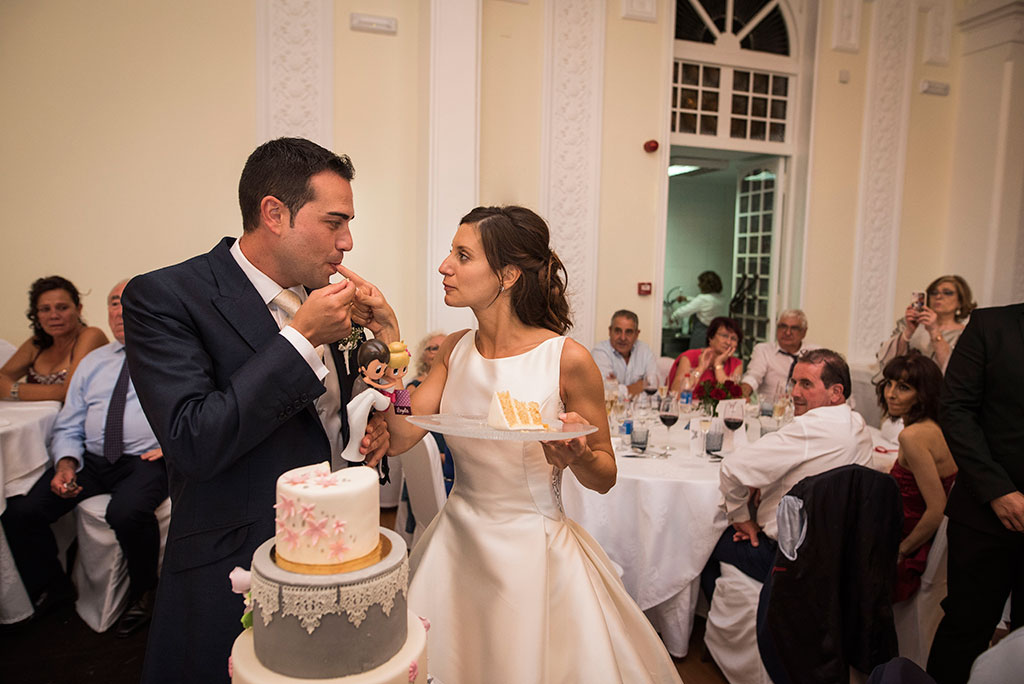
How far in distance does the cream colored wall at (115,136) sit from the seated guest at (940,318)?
4956 mm

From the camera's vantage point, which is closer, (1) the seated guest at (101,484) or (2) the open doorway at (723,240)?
(1) the seated guest at (101,484)

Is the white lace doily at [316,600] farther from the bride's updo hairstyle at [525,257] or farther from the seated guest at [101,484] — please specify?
the seated guest at [101,484]

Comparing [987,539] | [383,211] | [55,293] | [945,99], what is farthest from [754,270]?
[55,293]

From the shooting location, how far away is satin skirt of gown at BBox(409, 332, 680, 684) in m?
1.65

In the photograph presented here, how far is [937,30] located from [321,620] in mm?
8117

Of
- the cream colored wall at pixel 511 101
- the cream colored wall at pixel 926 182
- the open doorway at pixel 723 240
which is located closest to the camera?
the cream colored wall at pixel 511 101

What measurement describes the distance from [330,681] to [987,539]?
7.84 ft

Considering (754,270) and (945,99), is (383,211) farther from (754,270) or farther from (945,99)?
(945,99)

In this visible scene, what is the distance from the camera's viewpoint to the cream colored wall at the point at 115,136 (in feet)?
16.2

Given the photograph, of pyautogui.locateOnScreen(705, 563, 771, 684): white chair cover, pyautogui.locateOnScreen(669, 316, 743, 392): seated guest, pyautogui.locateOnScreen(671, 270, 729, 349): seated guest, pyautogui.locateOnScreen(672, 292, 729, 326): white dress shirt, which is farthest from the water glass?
pyautogui.locateOnScreen(672, 292, 729, 326): white dress shirt

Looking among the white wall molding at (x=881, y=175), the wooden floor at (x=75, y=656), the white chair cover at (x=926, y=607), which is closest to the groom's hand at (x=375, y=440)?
the wooden floor at (x=75, y=656)

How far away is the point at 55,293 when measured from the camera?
415 centimetres

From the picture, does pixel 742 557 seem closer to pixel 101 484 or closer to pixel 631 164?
pixel 101 484

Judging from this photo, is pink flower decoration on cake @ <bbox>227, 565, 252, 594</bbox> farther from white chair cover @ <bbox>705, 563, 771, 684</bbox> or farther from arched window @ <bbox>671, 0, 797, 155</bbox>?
arched window @ <bbox>671, 0, 797, 155</bbox>
